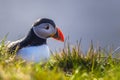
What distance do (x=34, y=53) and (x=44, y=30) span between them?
0.79m

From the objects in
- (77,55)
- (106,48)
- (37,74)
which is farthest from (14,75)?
(106,48)

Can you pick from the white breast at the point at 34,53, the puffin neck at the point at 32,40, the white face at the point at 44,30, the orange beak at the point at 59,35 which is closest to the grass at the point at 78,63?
the white breast at the point at 34,53

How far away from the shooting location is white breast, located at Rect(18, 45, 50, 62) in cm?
915

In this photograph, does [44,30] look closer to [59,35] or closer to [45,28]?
[45,28]

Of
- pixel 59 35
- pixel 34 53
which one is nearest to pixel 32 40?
pixel 34 53

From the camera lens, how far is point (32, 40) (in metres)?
9.64

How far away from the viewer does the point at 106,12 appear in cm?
5903

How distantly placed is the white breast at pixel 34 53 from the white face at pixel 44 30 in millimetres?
418

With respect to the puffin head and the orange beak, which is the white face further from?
the orange beak

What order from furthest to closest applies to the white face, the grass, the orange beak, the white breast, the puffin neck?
1. the orange beak
2. the white face
3. the puffin neck
4. the white breast
5. the grass

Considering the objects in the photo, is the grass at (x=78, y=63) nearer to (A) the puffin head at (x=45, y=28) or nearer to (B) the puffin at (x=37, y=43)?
(B) the puffin at (x=37, y=43)

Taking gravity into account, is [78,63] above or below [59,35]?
below

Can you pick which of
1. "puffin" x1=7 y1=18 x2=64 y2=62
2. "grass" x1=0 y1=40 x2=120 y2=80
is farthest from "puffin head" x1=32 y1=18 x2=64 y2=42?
"grass" x1=0 y1=40 x2=120 y2=80

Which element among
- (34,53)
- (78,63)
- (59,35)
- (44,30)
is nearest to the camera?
(34,53)
